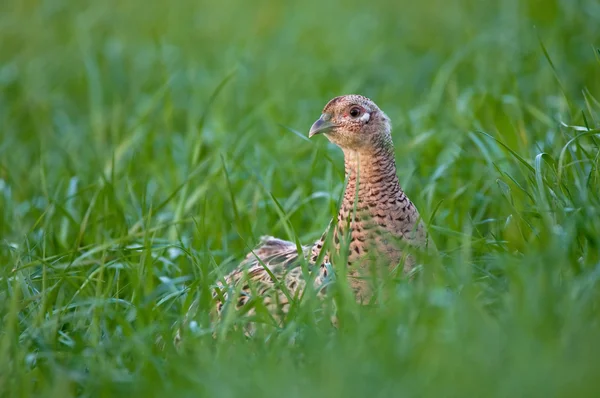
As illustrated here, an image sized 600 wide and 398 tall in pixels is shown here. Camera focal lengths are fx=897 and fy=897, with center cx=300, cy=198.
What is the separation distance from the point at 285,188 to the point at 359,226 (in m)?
1.56

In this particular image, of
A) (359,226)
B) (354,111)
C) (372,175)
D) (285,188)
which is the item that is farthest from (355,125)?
(285,188)

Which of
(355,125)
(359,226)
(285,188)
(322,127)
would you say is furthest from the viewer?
(285,188)

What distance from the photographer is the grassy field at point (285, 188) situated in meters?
2.69

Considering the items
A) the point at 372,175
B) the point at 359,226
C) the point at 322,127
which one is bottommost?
the point at 359,226

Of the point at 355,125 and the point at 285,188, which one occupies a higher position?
the point at 355,125

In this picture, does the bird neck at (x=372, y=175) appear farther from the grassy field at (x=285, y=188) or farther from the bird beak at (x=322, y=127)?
the grassy field at (x=285, y=188)

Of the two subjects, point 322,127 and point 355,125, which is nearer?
point 355,125

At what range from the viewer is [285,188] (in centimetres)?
508

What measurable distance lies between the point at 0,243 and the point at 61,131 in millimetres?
2490

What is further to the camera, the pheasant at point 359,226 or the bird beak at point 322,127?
the bird beak at point 322,127

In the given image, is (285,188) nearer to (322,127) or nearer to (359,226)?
(322,127)

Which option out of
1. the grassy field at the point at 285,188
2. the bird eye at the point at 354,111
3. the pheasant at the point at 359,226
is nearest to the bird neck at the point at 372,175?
the pheasant at the point at 359,226

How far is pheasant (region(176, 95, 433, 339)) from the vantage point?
3.43 metres

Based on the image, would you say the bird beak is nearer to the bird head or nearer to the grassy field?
the bird head
